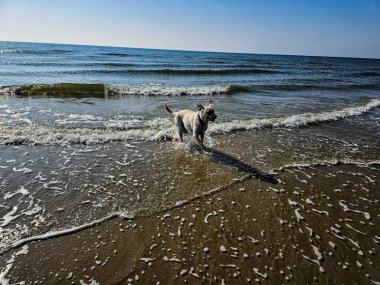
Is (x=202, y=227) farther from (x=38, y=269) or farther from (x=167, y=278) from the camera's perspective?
(x=38, y=269)

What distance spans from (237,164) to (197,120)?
178 cm

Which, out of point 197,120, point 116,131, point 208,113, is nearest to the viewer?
point 208,113

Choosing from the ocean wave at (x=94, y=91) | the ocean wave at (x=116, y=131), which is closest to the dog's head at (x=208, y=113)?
the ocean wave at (x=116, y=131)

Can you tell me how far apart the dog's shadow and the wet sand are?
811 millimetres

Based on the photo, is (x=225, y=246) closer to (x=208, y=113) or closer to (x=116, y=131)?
(x=208, y=113)

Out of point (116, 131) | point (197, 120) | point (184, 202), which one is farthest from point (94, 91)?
point (184, 202)

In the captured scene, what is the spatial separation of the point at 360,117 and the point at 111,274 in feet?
45.4

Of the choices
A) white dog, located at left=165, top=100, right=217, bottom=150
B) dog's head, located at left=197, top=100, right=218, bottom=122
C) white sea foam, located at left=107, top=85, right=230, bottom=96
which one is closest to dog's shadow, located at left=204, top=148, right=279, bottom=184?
white dog, located at left=165, top=100, right=217, bottom=150

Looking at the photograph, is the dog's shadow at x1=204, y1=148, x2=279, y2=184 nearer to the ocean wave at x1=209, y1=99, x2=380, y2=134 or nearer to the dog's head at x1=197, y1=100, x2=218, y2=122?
the dog's head at x1=197, y1=100, x2=218, y2=122

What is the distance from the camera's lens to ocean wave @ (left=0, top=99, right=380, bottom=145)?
27.4 feet

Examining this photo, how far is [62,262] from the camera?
3.81 metres

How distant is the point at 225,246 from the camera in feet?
13.7

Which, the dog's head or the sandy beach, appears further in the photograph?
the dog's head

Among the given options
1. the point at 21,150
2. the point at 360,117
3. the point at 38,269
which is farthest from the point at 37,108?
the point at 360,117
